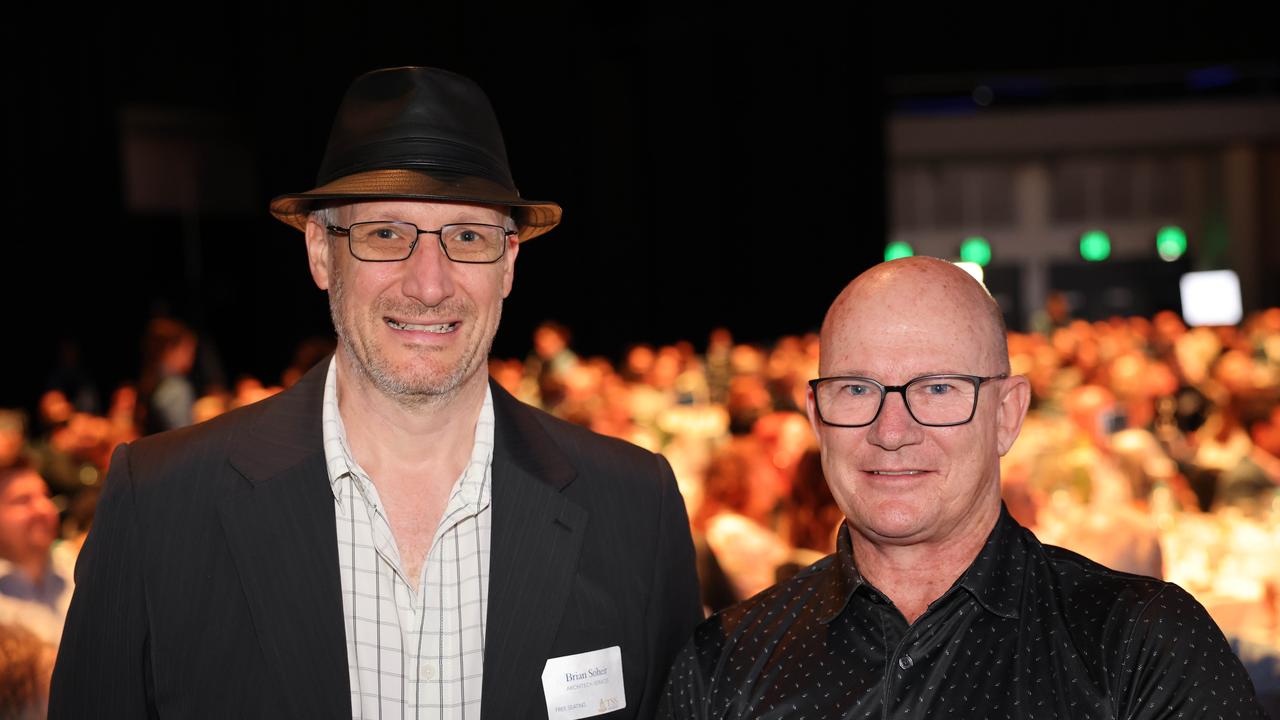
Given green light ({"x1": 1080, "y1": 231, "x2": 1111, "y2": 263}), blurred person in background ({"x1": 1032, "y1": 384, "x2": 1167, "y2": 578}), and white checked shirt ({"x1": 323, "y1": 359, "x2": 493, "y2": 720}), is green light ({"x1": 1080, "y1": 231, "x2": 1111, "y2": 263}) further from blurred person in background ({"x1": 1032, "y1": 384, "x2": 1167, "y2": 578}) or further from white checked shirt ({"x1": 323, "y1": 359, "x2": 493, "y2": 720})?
white checked shirt ({"x1": 323, "y1": 359, "x2": 493, "y2": 720})

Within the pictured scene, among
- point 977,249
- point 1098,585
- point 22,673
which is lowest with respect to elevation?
point 22,673

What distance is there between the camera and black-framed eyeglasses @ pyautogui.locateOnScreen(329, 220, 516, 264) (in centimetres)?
206

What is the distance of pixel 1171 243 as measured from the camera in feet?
83.4

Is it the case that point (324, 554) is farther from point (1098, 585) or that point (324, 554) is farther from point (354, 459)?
→ point (1098, 585)

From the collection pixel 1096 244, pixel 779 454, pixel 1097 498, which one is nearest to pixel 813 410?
pixel 1097 498

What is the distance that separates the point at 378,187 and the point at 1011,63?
56.6ft

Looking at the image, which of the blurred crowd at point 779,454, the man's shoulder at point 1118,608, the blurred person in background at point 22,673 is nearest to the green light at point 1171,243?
the blurred crowd at point 779,454

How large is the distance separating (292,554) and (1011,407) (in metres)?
1.15

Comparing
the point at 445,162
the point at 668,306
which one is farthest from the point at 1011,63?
the point at 445,162

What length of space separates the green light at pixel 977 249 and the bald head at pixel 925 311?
81.4 feet

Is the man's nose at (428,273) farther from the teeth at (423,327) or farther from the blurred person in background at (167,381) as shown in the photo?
the blurred person in background at (167,381)

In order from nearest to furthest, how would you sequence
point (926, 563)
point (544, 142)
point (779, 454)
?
point (926, 563)
point (779, 454)
point (544, 142)

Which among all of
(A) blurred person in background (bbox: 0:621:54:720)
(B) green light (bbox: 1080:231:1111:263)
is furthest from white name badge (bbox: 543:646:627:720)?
(B) green light (bbox: 1080:231:1111:263)

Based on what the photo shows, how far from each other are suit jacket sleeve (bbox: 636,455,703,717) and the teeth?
0.49 meters
